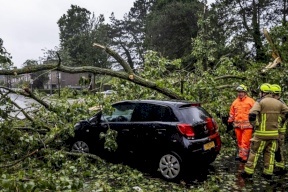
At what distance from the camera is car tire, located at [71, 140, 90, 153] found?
7445 millimetres

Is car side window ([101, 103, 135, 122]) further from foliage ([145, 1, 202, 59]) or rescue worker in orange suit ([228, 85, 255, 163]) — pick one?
foliage ([145, 1, 202, 59])

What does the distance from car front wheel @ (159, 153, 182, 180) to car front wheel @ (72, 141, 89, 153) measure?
2047mm

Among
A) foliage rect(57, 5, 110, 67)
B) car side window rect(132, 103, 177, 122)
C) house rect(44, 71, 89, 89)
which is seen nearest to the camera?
car side window rect(132, 103, 177, 122)

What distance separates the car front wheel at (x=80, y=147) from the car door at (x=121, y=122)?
2.36ft

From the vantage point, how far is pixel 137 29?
57.7 meters

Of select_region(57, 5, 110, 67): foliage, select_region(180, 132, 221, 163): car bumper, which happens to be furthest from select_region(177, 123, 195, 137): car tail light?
select_region(57, 5, 110, 67): foliage

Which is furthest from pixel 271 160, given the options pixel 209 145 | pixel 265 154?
pixel 209 145

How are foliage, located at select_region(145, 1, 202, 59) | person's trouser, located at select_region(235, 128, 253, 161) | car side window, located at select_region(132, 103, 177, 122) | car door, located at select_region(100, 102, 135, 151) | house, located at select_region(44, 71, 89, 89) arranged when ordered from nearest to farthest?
1. car side window, located at select_region(132, 103, 177, 122)
2. car door, located at select_region(100, 102, 135, 151)
3. person's trouser, located at select_region(235, 128, 253, 161)
4. house, located at select_region(44, 71, 89, 89)
5. foliage, located at select_region(145, 1, 202, 59)

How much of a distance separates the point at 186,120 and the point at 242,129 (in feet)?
6.61

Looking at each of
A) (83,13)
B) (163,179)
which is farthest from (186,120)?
(83,13)

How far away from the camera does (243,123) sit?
747 centimetres

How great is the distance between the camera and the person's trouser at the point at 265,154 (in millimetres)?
6242

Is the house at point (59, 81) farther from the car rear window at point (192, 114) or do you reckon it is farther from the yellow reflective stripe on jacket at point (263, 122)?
the yellow reflective stripe on jacket at point (263, 122)

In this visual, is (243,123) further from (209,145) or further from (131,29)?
(131,29)
